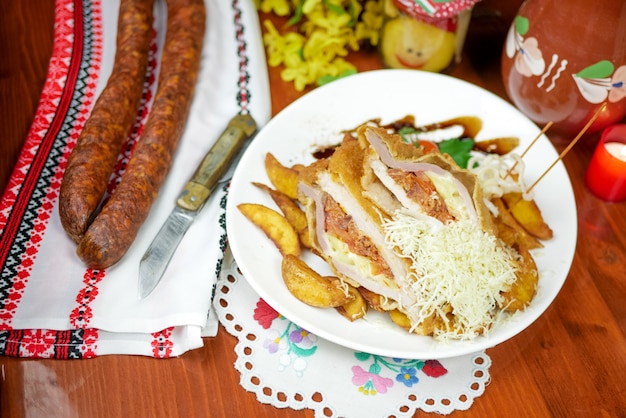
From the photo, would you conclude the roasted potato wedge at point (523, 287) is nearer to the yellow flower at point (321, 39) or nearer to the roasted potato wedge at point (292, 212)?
the roasted potato wedge at point (292, 212)

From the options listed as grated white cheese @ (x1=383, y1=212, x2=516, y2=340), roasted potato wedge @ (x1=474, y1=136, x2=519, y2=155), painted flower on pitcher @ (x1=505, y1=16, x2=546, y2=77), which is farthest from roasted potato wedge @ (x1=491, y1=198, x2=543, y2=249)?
painted flower on pitcher @ (x1=505, y1=16, x2=546, y2=77)

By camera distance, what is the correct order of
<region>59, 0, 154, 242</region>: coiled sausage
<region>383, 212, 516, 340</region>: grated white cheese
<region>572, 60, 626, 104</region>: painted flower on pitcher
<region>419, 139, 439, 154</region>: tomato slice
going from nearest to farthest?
<region>383, 212, 516, 340</region>: grated white cheese
<region>59, 0, 154, 242</region>: coiled sausage
<region>572, 60, 626, 104</region>: painted flower on pitcher
<region>419, 139, 439, 154</region>: tomato slice

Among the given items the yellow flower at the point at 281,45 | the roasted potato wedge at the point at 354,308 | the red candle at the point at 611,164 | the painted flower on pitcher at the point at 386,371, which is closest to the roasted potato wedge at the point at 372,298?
the roasted potato wedge at the point at 354,308

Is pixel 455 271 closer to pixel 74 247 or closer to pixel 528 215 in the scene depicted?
pixel 528 215

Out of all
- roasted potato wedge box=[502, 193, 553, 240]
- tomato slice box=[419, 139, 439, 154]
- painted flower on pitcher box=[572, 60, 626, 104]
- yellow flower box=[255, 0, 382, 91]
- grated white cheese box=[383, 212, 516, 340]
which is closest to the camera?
grated white cheese box=[383, 212, 516, 340]

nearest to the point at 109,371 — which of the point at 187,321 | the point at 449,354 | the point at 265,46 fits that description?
the point at 187,321

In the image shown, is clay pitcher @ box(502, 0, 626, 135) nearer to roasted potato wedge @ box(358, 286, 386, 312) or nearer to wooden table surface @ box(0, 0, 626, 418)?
A: wooden table surface @ box(0, 0, 626, 418)

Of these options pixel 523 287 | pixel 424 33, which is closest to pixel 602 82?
pixel 424 33
